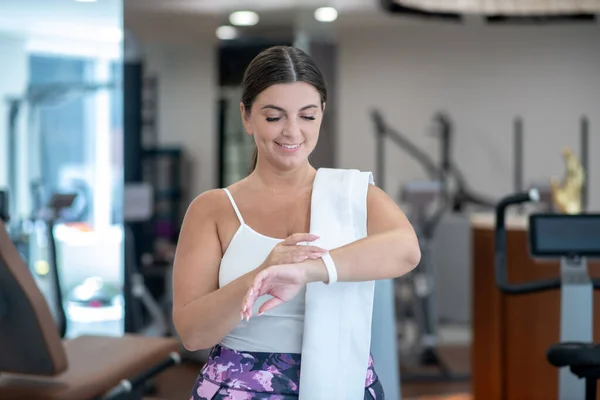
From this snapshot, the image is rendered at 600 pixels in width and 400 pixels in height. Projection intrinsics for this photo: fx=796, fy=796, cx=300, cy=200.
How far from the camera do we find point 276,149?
1.27 metres

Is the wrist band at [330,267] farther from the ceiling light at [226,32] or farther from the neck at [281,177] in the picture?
the ceiling light at [226,32]

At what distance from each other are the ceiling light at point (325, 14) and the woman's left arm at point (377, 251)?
5365mm

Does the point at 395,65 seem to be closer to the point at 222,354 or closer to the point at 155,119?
the point at 155,119

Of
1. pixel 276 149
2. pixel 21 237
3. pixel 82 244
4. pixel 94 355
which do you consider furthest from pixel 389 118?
pixel 276 149

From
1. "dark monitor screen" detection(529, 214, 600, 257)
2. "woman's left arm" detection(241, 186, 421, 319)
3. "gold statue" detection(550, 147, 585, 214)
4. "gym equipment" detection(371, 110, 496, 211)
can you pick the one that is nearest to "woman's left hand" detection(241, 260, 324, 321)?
"woman's left arm" detection(241, 186, 421, 319)

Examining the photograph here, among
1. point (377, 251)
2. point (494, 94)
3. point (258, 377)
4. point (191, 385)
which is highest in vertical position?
point (494, 94)

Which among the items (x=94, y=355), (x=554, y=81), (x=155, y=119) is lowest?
(x=94, y=355)

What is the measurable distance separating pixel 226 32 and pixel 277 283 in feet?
16.7

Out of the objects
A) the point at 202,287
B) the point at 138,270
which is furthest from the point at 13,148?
the point at 202,287

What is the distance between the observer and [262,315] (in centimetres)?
129

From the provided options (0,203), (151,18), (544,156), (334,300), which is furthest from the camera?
(544,156)

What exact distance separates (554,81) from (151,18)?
4.17m

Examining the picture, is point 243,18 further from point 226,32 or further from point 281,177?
point 281,177

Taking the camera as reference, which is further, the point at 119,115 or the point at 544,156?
the point at 544,156
